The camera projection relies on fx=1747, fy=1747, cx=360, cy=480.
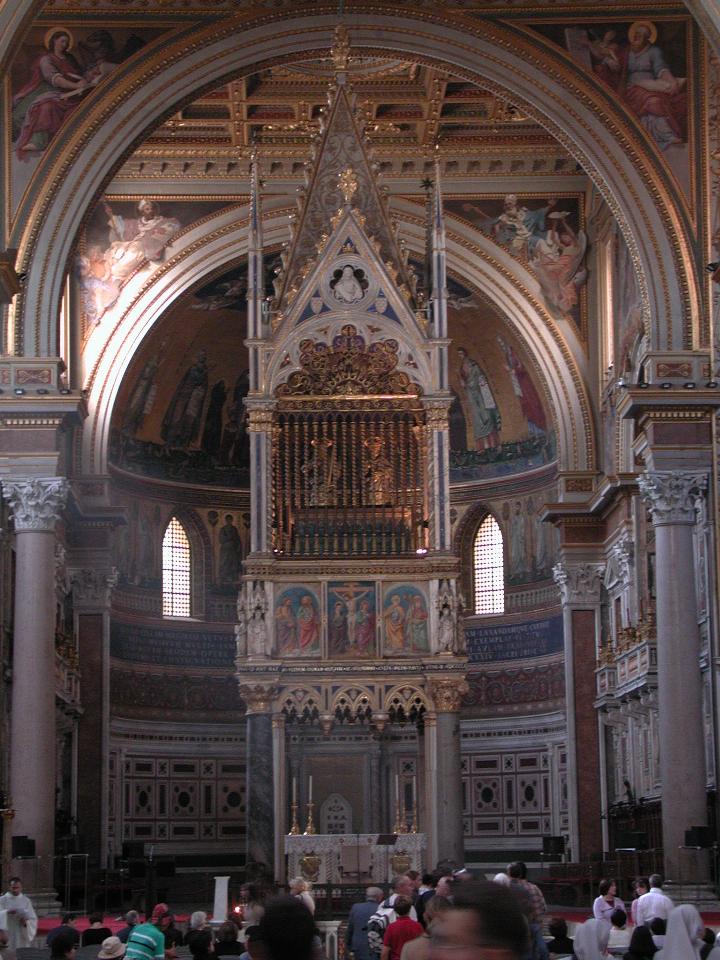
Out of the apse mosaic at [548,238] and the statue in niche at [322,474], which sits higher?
the apse mosaic at [548,238]

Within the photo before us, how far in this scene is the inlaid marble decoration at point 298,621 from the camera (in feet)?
98.7

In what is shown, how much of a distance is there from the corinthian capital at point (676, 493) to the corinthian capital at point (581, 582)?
1021cm

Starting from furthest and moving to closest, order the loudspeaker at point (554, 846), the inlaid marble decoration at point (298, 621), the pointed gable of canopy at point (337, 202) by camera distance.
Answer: the loudspeaker at point (554, 846), the pointed gable of canopy at point (337, 202), the inlaid marble decoration at point (298, 621)

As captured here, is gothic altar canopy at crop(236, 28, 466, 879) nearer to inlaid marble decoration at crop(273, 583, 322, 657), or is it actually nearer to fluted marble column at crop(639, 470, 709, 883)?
inlaid marble decoration at crop(273, 583, 322, 657)

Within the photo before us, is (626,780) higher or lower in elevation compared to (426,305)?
lower

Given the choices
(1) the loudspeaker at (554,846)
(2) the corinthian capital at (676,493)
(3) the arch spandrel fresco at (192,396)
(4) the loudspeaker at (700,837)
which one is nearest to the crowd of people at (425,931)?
(4) the loudspeaker at (700,837)

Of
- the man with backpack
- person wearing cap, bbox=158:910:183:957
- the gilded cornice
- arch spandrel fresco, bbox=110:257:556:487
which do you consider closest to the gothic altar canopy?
the gilded cornice

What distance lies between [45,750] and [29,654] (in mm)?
1574

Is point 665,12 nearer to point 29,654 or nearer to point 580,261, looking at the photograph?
point 580,261

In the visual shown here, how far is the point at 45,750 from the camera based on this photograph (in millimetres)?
28109

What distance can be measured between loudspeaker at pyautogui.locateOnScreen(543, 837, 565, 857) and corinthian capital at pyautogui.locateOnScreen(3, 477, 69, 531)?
1383cm

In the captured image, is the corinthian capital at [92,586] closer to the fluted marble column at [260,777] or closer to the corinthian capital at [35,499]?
the corinthian capital at [35,499]

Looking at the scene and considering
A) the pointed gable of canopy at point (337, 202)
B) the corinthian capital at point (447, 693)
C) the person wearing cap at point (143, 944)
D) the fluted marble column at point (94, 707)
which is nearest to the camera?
the person wearing cap at point (143, 944)

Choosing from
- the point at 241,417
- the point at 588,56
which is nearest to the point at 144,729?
the point at 241,417
